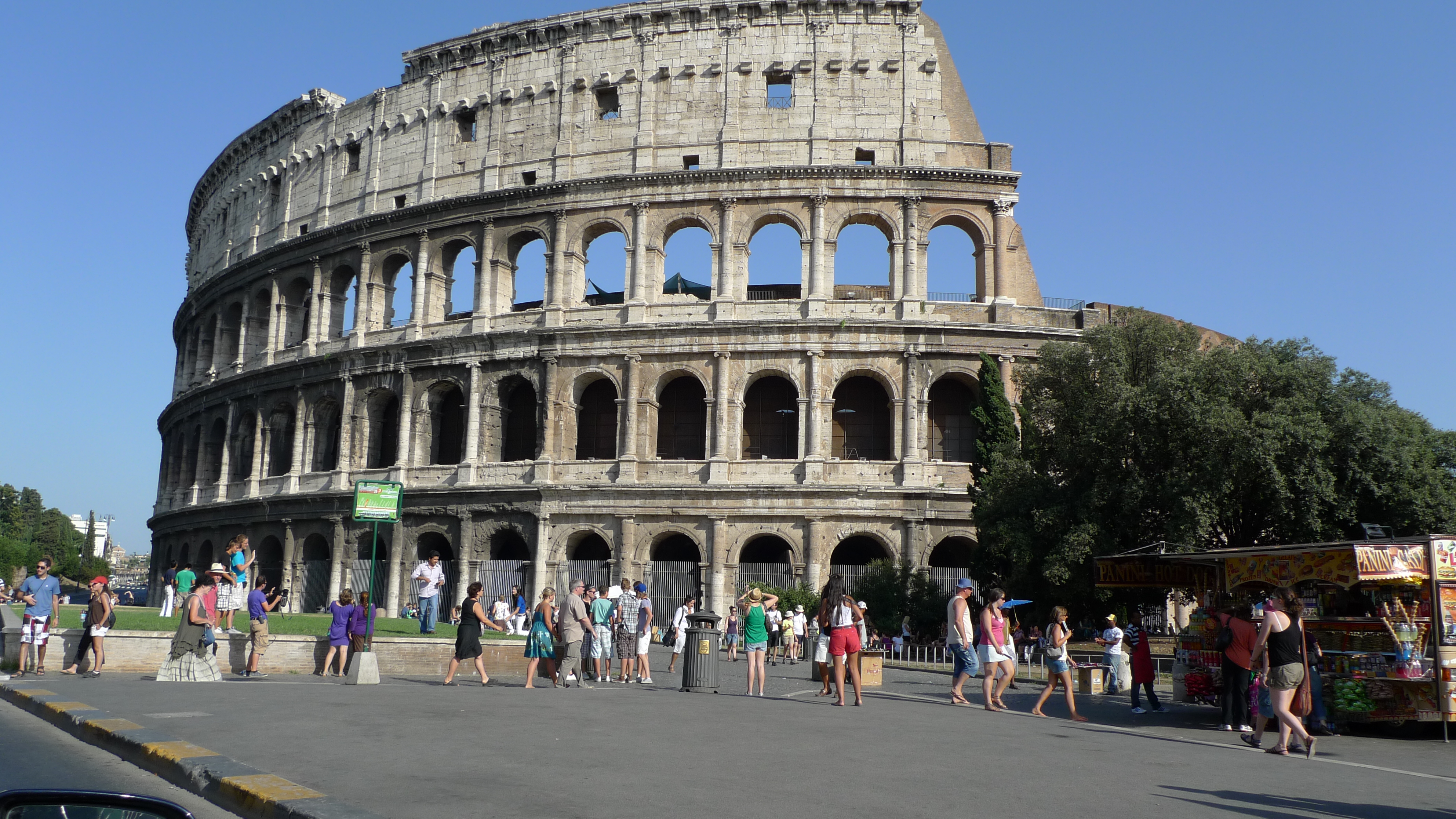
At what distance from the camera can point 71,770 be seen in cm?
803

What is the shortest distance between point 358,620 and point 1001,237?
67.5 feet

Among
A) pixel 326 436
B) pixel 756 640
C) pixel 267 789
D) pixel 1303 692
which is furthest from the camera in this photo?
pixel 326 436

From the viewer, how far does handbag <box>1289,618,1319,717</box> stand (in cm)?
1052

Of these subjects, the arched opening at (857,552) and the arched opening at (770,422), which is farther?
the arched opening at (770,422)

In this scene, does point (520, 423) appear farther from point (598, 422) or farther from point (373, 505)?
point (373, 505)

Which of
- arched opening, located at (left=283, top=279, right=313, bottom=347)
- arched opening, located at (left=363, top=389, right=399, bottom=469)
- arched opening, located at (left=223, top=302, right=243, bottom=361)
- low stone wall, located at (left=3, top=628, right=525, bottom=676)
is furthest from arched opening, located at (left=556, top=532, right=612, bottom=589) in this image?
arched opening, located at (left=223, top=302, right=243, bottom=361)

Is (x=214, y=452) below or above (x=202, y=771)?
above

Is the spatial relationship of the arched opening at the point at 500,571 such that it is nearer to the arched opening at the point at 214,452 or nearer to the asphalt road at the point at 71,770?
the arched opening at the point at 214,452

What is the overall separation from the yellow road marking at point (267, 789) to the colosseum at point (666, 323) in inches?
881

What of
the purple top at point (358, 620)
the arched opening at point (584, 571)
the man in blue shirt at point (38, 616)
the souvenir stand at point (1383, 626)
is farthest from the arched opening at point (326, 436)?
the souvenir stand at point (1383, 626)

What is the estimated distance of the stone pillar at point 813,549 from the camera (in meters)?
28.7

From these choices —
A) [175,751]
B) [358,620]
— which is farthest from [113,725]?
[358,620]

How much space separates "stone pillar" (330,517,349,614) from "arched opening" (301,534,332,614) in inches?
10.7

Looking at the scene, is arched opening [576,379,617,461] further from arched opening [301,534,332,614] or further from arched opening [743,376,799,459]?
arched opening [301,534,332,614]
